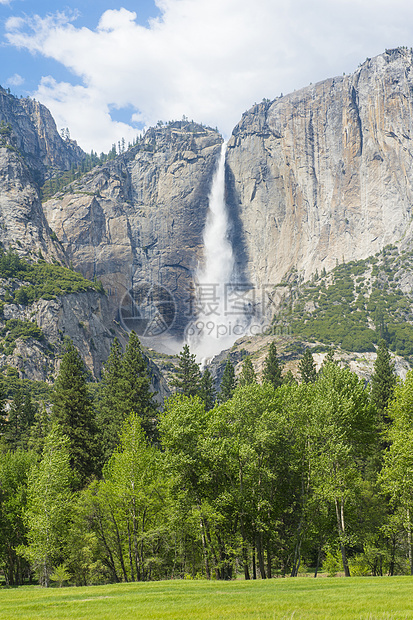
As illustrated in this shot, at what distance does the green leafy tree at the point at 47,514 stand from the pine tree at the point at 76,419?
6672 mm

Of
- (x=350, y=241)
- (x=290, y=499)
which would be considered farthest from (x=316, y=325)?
(x=290, y=499)

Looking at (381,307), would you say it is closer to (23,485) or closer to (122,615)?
(23,485)

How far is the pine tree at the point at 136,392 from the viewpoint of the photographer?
4689 centimetres

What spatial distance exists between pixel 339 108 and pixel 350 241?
173 feet

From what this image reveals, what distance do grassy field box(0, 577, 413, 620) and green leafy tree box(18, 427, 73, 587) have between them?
8.44 metres

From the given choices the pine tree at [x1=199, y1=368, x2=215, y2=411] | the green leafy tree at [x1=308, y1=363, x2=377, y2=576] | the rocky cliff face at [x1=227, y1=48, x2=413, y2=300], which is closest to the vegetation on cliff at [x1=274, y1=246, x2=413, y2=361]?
the rocky cliff face at [x1=227, y1=48, x2=413, y2=300]

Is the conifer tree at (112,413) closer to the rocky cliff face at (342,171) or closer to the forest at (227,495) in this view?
the forest at (227,495)

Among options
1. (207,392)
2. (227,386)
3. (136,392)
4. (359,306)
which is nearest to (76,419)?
(136,392)

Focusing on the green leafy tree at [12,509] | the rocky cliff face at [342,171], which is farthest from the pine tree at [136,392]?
the rocky cliff face at [342,171]

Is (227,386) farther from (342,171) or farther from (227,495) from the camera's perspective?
(342,171)

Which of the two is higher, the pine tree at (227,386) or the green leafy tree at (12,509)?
the pine tree at (227,386)

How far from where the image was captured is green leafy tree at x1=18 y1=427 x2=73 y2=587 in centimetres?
2938

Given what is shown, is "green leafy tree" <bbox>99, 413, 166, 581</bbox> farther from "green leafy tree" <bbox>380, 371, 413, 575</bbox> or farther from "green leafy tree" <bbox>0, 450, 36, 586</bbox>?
"green leafy tree" <bbox>380, 371, 413, 575</bbox>

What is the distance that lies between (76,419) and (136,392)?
7905mm
